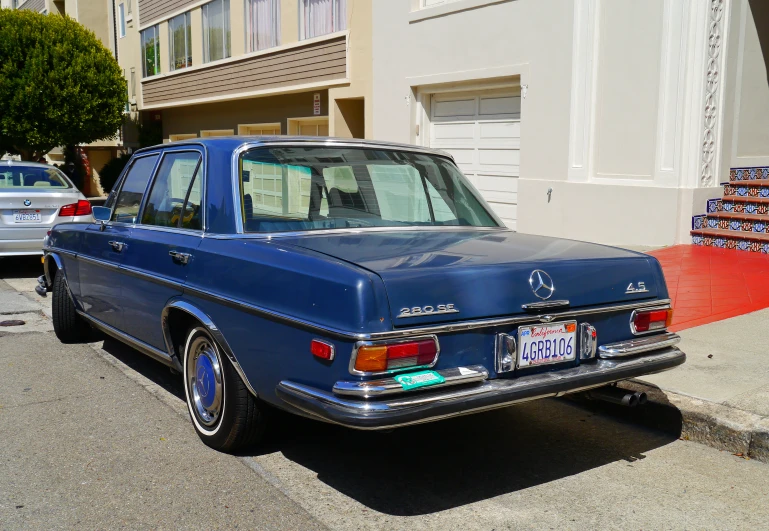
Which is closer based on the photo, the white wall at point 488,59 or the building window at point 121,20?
the white wall at point 488,59

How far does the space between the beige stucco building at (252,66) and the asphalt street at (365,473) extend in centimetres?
1091

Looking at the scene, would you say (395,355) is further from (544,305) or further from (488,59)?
(488,59)

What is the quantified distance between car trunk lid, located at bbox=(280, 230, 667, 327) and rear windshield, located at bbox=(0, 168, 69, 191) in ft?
25.6

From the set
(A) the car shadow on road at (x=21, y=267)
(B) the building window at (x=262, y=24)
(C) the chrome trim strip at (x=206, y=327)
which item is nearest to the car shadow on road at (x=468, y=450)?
(C) the chrome trim strip at (x=206, y=327)

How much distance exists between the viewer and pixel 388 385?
322 centimetres

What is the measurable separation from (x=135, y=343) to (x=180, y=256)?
1.01m

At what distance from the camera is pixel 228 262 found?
13.1 feet

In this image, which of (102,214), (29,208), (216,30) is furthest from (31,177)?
(216,30)

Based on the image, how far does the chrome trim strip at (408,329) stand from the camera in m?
3.24

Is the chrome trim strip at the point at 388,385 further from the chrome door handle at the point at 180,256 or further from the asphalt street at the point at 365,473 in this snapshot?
the chrome door handle at the point at 180,256

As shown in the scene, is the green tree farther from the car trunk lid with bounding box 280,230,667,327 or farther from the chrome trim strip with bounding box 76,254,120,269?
the car trunk lid with bounding box 280,230,667,327

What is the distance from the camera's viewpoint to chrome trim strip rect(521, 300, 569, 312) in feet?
11.8

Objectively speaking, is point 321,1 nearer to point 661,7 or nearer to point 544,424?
point 661,7

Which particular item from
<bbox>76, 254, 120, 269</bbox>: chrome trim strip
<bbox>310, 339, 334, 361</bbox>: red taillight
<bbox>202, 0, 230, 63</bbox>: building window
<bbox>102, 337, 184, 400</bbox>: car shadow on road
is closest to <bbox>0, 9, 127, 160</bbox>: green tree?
<bbox>202, 0, 230, 63</bbox>: building window
